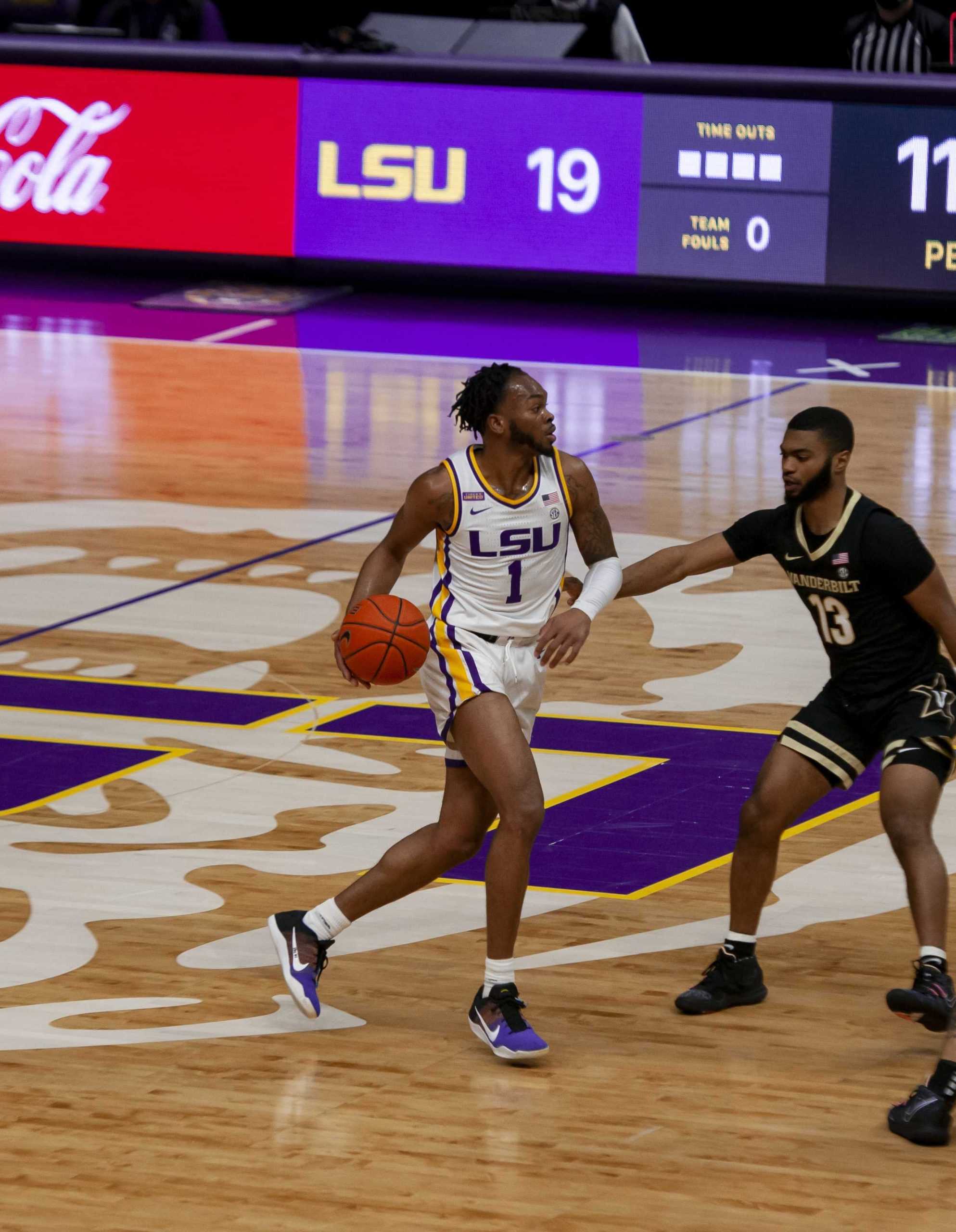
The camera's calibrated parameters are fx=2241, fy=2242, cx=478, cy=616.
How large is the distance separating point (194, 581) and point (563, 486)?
5191 mm

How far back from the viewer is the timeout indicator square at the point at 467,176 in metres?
18.7

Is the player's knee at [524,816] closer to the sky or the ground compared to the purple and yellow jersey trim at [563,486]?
closer to the ground

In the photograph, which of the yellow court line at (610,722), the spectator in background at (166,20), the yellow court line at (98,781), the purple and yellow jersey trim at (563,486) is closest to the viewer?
the purple and yellow jersey trim at (563,486)

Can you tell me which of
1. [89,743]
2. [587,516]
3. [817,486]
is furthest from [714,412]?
[817,486]

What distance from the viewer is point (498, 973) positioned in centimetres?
561

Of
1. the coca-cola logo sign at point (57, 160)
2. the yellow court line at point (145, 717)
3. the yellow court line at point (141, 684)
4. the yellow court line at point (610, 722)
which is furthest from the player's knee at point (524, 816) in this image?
the coca-cola logo sign at point (57, 160)

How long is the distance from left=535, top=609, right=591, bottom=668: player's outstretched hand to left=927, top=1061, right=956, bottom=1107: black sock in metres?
1.35

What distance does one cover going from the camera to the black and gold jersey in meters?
5.75

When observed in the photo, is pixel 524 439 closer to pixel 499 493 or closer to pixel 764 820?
pixel 499 493

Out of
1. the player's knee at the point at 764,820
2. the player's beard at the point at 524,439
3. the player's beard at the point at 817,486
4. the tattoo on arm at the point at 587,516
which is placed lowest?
the player's knee at the point at 764,820

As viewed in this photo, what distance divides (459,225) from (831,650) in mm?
13614

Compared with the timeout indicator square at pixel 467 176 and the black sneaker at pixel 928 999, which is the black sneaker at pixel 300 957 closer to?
the black sneaker at pixel 928 999

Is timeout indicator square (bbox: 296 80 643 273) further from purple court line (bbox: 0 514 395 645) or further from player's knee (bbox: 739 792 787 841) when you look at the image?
player's knee (bbox: 739 792 787 841)

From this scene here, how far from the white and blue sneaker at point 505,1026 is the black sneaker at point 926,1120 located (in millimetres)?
920
